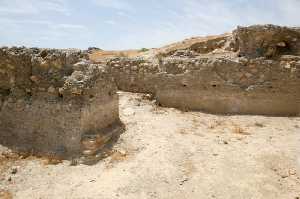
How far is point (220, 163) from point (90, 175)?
2.72 meters

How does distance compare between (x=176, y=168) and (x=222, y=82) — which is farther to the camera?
(x=222, y=82)

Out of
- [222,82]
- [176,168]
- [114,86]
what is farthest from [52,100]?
[222,82]

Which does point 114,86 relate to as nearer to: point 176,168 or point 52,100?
point 52,100

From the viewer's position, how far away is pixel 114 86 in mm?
10633

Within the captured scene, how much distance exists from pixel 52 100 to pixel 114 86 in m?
1.69

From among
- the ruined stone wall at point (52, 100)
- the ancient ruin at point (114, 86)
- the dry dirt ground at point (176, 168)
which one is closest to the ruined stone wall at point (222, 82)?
the ancient ruin at point (114, 86)

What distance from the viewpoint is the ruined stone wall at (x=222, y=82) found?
12.6 metres

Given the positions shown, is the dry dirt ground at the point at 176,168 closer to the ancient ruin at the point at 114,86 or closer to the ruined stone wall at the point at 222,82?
the ancient ruin at the point at 114,86

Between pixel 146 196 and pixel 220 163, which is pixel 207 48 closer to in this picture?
pixel 220 163

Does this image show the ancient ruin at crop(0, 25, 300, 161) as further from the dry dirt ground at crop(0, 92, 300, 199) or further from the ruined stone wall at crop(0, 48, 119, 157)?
the dry dirt ground at crop(0, 92, 300, 199)

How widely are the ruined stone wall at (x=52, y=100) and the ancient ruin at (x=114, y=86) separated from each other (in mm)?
23

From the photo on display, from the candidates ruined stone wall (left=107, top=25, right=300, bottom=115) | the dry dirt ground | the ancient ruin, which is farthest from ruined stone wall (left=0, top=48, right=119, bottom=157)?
ruined stone wall (left=107, top=25, right=300, bottom=115)

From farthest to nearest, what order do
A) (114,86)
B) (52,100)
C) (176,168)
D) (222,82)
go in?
(222,82)
(114,86)
(52,100)
(176,168)

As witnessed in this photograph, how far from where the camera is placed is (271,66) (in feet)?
41.5
